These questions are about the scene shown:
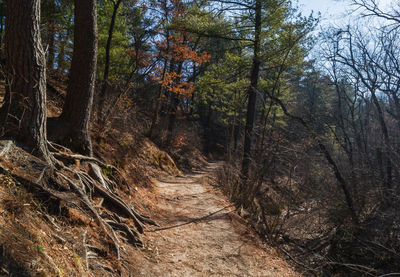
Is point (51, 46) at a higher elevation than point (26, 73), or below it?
higher

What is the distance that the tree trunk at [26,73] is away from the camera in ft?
11.5

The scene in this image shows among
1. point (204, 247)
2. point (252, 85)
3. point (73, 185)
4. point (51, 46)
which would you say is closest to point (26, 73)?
point (73, 185)

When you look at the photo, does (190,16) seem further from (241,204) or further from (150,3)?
(241,204)

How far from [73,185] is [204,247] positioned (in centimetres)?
282

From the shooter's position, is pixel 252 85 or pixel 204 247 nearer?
pixel 204 247

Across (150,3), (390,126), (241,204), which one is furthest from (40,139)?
(390,126)

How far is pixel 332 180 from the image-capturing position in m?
10.5

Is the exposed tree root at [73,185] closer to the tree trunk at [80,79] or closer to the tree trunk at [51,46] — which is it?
the tree trunk at [80,79]

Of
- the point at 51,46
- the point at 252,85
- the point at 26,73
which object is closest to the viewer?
the point at 26,73

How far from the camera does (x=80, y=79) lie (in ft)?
17.7

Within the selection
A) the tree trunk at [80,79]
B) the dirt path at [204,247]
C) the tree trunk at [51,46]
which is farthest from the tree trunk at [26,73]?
the tree trunk at [51,46]

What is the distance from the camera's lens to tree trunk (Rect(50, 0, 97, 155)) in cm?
534

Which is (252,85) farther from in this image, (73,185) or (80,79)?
(73,185)

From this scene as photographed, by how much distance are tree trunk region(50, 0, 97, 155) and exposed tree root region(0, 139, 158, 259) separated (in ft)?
1.85
